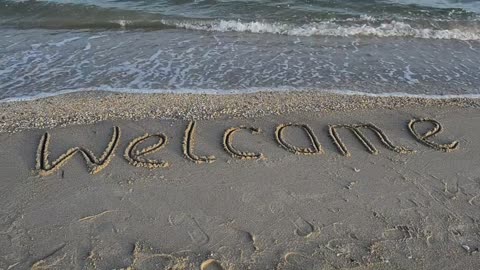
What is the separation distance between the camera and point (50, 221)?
4094mm

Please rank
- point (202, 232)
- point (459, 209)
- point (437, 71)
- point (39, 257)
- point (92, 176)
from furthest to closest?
point (437, 71) → point (92, 176) → point (459, 209) → point (202, 232) → point (39, 257)

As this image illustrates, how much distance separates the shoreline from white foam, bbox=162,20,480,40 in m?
3.46

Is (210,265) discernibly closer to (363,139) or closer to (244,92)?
(363,139)

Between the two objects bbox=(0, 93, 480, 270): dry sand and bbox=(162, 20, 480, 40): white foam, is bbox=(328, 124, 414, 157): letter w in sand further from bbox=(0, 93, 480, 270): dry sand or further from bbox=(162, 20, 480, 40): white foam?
bbox=(162, 20, 480, 40): white foam

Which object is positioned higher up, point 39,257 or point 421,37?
point 421,37

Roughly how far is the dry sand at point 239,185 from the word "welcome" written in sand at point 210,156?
0.06 feet

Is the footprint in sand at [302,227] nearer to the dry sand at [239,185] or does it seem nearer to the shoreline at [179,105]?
the dry sand at [239,185]

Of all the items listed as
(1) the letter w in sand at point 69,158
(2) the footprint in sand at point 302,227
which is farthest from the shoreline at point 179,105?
(2) the footprint in sand at point 302,227

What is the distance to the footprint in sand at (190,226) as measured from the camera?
12.8 ft

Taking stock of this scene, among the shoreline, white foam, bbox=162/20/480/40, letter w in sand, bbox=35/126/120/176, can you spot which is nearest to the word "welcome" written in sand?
letter w in sand, bbox=35/126/120/176

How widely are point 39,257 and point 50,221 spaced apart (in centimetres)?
44

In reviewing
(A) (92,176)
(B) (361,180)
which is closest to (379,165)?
(B) (361,180)

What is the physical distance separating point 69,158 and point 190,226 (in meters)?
1.66

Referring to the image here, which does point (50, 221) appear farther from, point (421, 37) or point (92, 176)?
point (421, 37)
